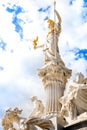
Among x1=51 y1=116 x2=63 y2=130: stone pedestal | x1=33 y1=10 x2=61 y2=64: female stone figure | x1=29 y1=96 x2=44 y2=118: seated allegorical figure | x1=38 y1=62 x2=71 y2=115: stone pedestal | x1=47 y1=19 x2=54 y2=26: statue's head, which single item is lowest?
x1=51 y1=116 x2=63 y2=130: stone pedestal

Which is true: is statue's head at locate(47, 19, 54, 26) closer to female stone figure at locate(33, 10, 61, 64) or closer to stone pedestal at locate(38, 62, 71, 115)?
female stone figure at locate(33, 10, 61, 64)

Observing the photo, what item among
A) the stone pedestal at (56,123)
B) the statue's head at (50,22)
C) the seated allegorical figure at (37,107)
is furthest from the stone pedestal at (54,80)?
the stone pedestal at (56,123)

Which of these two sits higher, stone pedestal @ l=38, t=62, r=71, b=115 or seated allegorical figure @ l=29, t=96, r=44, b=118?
stone pedestal @ l=38, t=62, r=71, b=115

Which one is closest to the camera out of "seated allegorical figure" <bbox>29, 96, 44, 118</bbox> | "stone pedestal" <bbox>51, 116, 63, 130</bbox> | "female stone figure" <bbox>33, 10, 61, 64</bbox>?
"stone pedestal" <bbox>51, 116, 63, 130</bbox>

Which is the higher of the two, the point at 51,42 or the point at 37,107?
the point at 51,42

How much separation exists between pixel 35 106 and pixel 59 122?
6078 millimetres

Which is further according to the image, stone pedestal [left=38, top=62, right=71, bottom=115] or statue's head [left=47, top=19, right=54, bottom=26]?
statue's head [left=47, top=19, right=54, bottom=26]

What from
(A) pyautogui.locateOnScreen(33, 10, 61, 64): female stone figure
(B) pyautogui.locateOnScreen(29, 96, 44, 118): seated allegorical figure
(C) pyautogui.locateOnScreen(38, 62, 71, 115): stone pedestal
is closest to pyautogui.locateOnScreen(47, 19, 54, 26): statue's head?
(A) pyautogui.locateOnScreen(33, 10, 61, 64): female stone figure

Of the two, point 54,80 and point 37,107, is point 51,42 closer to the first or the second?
point 54,80

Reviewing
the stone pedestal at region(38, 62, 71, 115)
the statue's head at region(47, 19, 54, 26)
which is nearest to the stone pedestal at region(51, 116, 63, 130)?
the stone pedestal at region(38, 62, 71, 115)

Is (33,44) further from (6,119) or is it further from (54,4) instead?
(6,119)

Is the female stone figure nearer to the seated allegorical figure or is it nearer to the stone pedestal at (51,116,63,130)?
the seated allegorical figure

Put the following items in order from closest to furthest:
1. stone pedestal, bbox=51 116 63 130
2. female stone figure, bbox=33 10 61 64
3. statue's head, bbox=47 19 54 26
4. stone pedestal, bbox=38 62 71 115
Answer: stone pedestal, bbox=51 116 63 130 → stone pedestal, bbox=38 62 71 115 → female stone figure, bbox=33 10 61 64 → statue's head, bbox=47 19 54 26

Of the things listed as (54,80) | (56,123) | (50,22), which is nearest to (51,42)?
(50,22)
